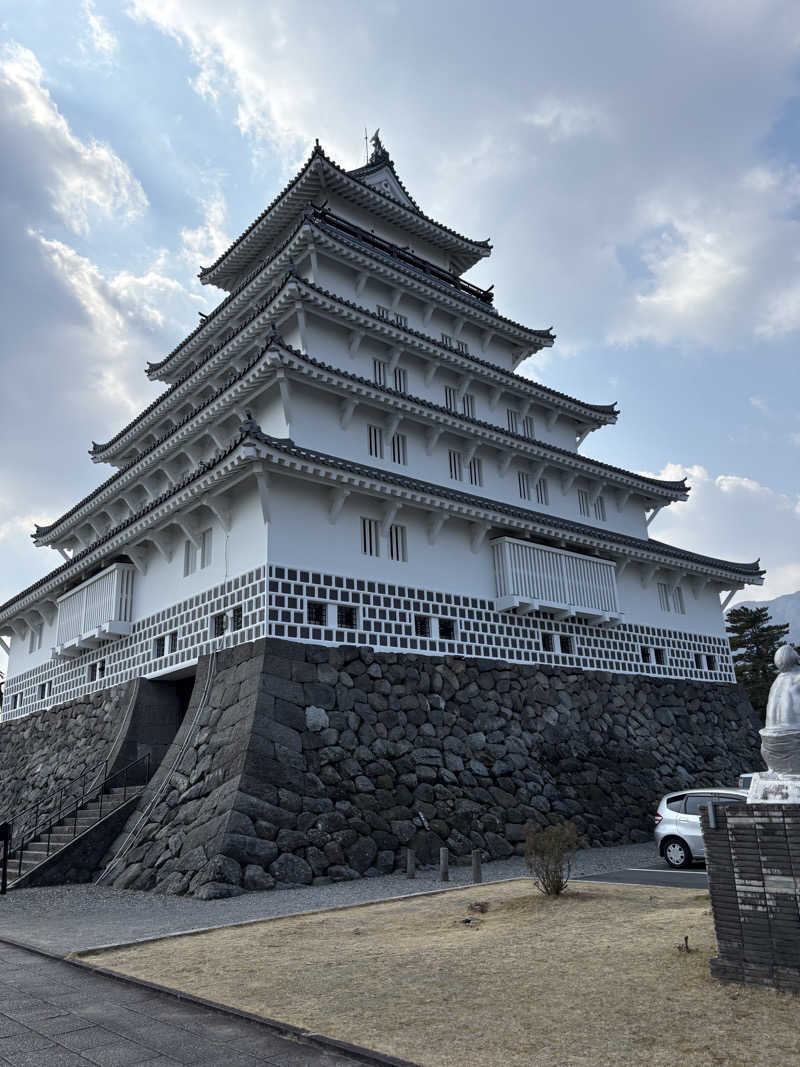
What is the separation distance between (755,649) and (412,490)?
36.2m

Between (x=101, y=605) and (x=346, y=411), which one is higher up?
(x=346, y=411)

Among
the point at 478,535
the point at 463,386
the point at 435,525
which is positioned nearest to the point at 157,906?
the point at 435,525

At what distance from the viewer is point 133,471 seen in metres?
25.2

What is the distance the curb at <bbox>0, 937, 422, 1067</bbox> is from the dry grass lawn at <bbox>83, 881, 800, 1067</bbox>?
13cm

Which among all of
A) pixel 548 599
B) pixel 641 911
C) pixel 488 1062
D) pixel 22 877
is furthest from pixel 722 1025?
pixel 548 599

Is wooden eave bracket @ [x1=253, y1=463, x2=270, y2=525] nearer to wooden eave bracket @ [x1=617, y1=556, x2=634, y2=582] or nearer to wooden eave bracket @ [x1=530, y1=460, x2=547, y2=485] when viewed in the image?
wooden eave bracket @ [x1=530, y1=460, x2=547, y2=485]

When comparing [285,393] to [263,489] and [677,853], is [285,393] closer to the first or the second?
[263,489]

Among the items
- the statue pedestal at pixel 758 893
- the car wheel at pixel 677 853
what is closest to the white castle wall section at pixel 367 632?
the car wheel at pixel 677 853

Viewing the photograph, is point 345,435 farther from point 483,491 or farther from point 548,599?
point 548,599

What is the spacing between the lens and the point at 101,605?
894 inches

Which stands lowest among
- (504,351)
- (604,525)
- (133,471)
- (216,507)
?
(216,507)

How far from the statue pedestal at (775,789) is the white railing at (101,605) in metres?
18.9

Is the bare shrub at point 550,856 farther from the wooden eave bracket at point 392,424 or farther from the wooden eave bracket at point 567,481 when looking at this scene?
the wooden eave bracket at point 567,481

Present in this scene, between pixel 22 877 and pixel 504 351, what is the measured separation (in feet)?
76.9
